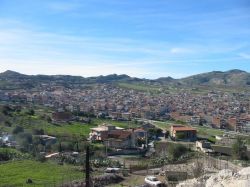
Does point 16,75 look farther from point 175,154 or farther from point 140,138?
point 175,154

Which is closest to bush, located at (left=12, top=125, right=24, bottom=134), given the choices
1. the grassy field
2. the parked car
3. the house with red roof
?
the grassy field

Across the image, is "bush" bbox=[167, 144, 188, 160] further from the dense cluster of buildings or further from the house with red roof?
the dense cluster of buildings

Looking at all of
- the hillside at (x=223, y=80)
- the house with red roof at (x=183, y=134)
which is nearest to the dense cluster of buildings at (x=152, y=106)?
the house with red roof at (x=183, y=134)

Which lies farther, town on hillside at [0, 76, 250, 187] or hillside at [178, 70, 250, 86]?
hillside at [178, 70, 250, 86]

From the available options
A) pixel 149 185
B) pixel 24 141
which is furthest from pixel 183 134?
pixel 149 185

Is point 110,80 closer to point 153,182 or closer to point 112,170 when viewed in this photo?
point 112,170

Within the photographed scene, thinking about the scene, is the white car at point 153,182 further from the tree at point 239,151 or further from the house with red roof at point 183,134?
the house with red roof at point 183,134

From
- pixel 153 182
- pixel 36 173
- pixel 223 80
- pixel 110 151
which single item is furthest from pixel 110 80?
pixel 153 182
